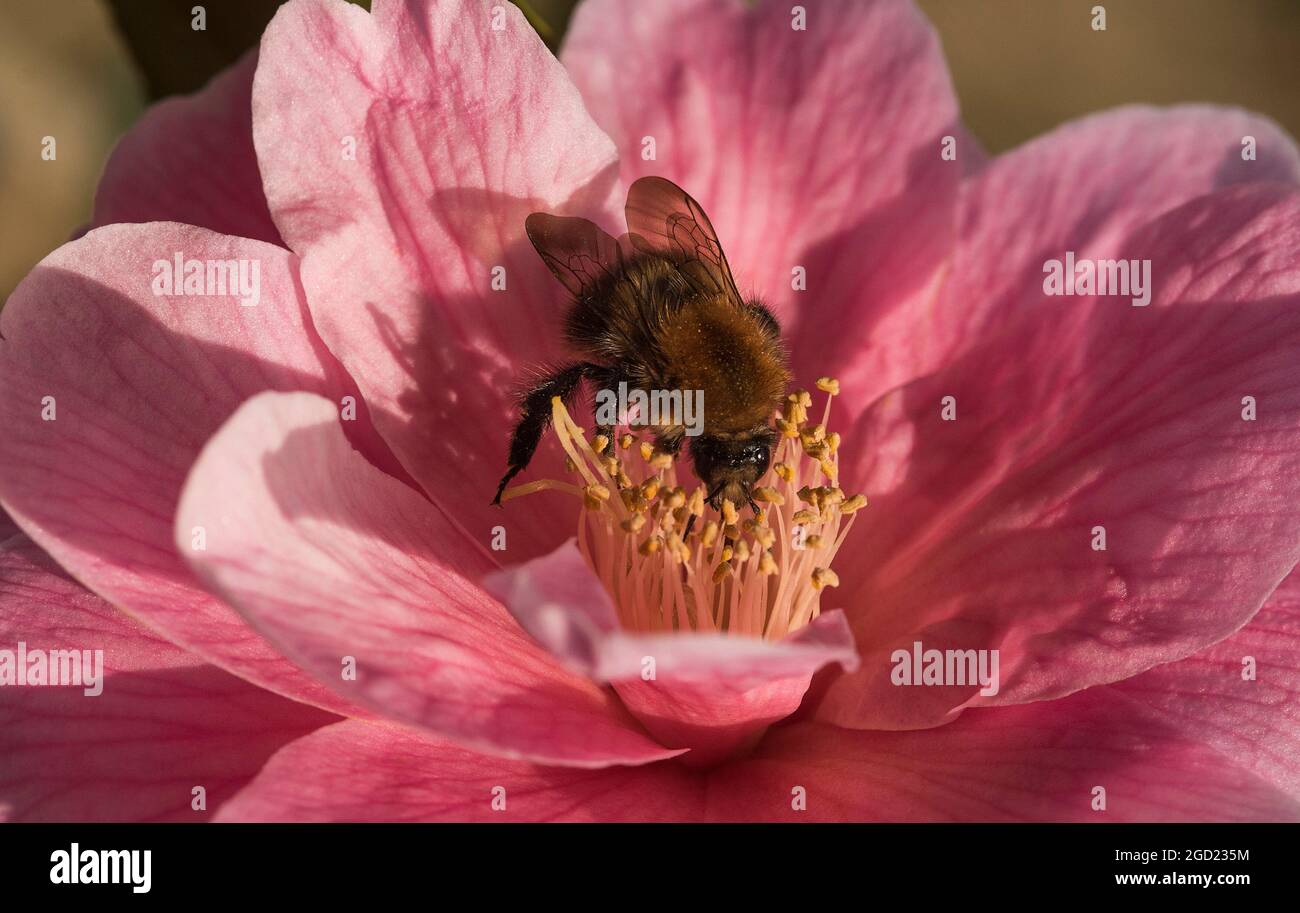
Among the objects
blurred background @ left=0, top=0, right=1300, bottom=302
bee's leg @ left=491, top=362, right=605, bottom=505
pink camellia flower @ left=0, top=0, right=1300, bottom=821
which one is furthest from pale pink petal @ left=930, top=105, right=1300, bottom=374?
blurred background @ left=0, top=0, right=1300, bottom=302

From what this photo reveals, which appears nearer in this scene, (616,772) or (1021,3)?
(616,772)

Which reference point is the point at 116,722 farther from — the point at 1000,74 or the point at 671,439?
the point at 1000,74

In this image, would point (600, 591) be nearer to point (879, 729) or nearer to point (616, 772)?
point (616, 772)

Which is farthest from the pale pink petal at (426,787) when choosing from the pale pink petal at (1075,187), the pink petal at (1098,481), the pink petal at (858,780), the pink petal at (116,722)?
the pale pink petal at (1075,187)

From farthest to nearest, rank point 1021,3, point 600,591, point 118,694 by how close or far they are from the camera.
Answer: point 1021,3 → point 118,694 → point 600,591

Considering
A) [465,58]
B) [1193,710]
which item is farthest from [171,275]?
[1193,710]
